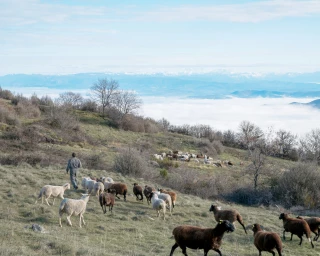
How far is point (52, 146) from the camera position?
43.4 metres

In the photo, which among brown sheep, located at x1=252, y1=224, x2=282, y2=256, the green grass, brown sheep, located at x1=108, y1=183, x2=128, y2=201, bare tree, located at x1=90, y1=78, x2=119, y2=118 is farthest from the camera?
bare tree, located at x1=90, y1=78, x2=119, y2=118

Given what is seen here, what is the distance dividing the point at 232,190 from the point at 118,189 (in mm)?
16250

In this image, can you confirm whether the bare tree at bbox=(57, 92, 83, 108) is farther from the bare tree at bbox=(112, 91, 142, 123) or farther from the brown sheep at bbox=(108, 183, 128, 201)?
the brown sheep at bbox=(108, 183, 128, 201)

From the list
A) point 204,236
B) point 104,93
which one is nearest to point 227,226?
point 204,236

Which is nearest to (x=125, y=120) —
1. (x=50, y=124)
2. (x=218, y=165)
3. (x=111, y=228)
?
(x=50, y=124)

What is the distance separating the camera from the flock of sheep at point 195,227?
11047 mm

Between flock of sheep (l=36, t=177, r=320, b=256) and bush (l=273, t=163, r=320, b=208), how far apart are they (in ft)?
48.4

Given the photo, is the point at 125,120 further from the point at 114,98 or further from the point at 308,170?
the point at 308,170

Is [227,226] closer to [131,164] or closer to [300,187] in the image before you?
[131,164]

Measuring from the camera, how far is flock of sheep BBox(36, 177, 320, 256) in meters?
11.0

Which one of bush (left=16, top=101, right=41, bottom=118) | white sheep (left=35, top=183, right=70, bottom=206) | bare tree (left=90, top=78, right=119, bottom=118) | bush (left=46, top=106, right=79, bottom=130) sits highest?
bare tree (left=90, top=78, right=119, bottom=118)

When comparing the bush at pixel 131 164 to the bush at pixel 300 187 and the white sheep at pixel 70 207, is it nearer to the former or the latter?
the bush at pixel 300 187

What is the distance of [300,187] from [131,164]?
13.7 meters

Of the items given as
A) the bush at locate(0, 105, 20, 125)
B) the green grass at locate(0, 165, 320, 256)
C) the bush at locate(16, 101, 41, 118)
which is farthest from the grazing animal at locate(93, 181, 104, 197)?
the bush at locate(16, 101, 41, 118)
